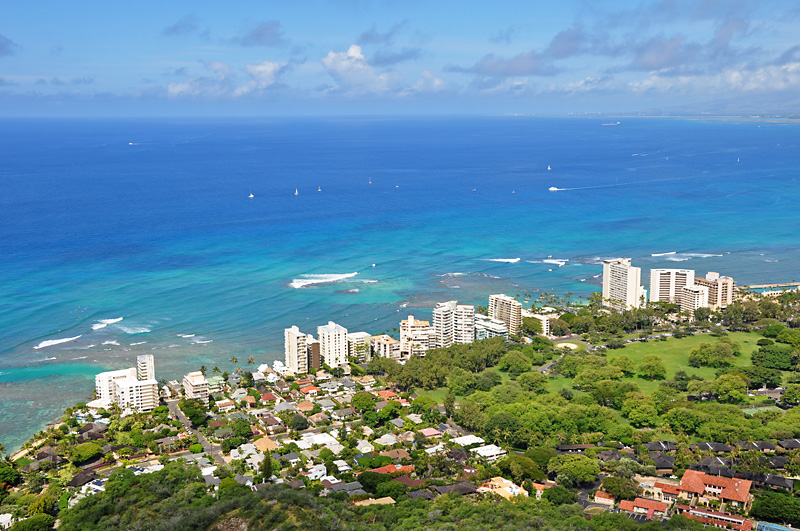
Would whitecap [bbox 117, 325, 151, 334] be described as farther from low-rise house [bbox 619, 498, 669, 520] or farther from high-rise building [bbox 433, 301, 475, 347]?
low-rise house [bbox 619, 498, 669, 520]

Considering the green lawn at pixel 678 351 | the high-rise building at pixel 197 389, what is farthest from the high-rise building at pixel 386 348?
the green lawn at pixel 678 351

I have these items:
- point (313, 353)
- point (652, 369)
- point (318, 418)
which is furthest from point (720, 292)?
point (318, 418)

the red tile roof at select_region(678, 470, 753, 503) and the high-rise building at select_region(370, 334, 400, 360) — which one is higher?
the high-rise building at select_region(370, 334, 400, 360)

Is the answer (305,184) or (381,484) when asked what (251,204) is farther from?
(381,484)

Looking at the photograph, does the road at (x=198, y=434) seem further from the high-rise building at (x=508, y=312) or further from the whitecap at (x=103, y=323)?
the high-rise building at (x=508, y=312)

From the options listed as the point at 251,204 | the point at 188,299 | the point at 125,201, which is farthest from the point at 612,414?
the point at 125,201

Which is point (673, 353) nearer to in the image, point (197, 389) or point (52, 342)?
point (197, 389)

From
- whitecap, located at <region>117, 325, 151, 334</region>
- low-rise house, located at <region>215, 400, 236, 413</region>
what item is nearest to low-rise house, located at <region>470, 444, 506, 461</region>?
low-rise house, located at <region>215, 400, 236, 413</region>
